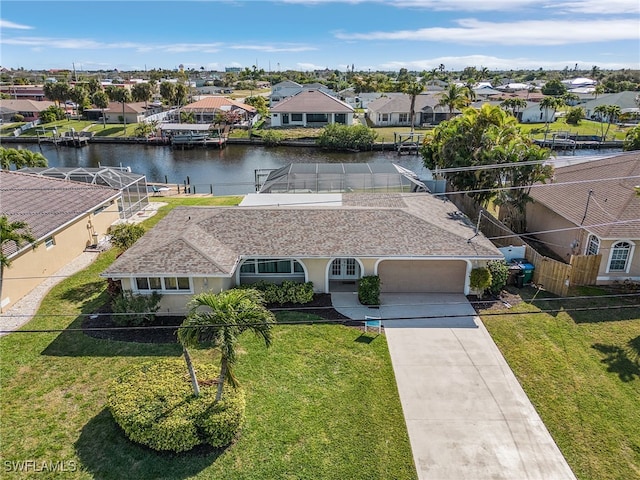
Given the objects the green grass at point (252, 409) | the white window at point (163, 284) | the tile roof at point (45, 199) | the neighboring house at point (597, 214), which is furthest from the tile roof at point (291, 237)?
the tile roof at point (45, 199)

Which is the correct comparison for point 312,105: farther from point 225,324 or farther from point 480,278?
point 225,324

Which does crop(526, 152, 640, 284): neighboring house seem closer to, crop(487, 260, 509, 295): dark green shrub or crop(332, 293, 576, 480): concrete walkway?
crop(487, 260, 509, 295): dark green shrub

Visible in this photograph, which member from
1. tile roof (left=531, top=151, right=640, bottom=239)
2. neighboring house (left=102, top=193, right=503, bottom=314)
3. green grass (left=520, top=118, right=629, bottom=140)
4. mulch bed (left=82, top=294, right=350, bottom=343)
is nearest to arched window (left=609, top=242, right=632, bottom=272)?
tile roof (left=531, top=151, right=640, bottom=239)

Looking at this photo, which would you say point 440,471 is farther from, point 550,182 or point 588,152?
point 588,152

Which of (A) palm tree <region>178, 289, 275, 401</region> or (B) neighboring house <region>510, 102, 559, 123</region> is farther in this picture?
(B) neighboring house <region>510, 102, 559, 123</region>

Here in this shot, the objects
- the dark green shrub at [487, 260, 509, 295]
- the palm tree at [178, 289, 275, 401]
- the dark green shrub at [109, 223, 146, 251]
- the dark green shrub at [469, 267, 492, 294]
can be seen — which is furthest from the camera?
the dark green shrub at [109, 223, 146, 251]

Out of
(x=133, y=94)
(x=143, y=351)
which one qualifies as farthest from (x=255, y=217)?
(x=133, y=94)
